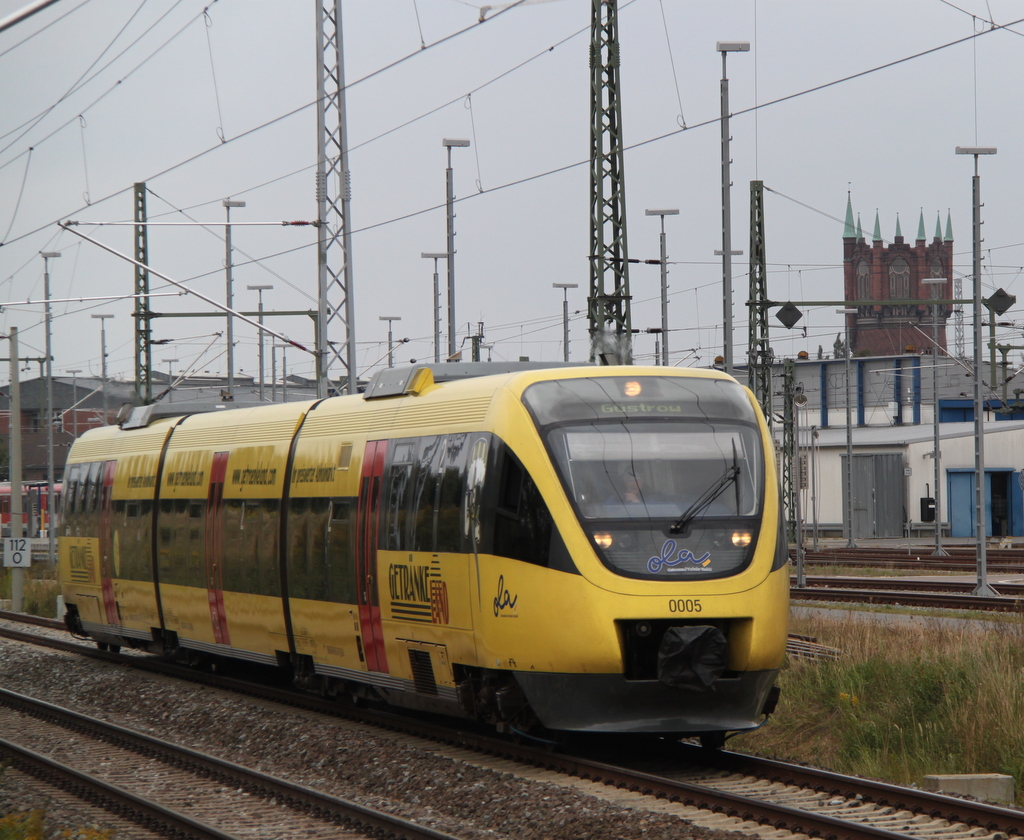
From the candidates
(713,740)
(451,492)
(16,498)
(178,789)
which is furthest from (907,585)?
(178,789)

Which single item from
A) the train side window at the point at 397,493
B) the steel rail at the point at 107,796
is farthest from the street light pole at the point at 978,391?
the steel rail at the point at 107,796

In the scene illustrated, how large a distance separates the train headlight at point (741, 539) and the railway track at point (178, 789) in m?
3.29

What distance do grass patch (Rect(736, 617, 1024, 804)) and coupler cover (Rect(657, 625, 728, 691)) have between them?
1.65m

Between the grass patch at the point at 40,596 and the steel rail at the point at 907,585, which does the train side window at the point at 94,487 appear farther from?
the steel rail at the point at 907,585

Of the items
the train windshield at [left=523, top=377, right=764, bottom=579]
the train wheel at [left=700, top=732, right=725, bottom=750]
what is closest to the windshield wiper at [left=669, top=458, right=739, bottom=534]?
the train windshield at [left=523, top=377, right=764, bottom=579]

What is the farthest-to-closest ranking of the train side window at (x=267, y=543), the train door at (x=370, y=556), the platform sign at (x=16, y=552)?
1. the platform sign at (x=16, y=552)
2. the train side window at (x=267, y=543)
3. the train door at (x=370, y=556)

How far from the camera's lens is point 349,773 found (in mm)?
11852

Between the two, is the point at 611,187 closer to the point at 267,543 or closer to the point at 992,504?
the point at 267,543

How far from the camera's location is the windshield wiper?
11.0 metres

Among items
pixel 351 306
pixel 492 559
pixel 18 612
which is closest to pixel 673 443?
pixel 492 559

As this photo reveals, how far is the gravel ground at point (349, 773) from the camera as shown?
923 centimetres

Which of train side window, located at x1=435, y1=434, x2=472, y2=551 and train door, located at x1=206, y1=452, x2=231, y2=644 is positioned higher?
train side window, located at x1=435, y1=434, x2=472, y2=551

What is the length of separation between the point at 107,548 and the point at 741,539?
41.5 feet

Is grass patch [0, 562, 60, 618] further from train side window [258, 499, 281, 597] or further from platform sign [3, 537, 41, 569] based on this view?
train side window [258, 499, 281, 597]
